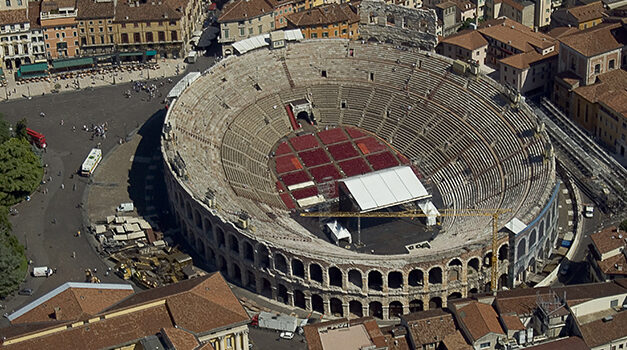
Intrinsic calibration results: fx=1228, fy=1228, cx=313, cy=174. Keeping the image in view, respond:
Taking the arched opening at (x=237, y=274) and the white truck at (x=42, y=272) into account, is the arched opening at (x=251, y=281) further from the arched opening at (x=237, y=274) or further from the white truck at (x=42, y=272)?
the white truck at (x=42, y=272)

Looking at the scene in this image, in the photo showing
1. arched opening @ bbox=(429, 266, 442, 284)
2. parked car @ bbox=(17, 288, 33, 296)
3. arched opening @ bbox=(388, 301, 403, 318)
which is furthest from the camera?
parked car @ bbox=(17, 288, 33, 296)

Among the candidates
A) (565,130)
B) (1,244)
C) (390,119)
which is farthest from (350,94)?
(1,244)

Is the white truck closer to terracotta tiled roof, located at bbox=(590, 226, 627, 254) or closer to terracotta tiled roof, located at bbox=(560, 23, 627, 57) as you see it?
terracotta tiled roof, located at bbox=(590, 226, 627, 254)

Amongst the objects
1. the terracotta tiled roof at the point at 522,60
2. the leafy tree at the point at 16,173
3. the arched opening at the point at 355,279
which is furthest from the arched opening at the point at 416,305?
the leafy tree at the point at 16,173

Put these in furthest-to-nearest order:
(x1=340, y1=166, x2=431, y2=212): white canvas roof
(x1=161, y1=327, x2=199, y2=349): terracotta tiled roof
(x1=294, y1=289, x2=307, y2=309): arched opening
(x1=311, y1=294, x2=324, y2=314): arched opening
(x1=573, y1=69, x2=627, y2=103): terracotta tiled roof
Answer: (x1=573, y1=69, x2=627, y2=103): terracotta tiled roof < (x1=340, y1=166, x2=431, y2=212): white canvas roof < (x1=294, y1=289, x2=307, y2=309): arched opening < (x1=311, y1=294, x2=324, y2=314): arched opening < (x1=161, y1=327, x2=199, y2=349): terracotta tiled roof

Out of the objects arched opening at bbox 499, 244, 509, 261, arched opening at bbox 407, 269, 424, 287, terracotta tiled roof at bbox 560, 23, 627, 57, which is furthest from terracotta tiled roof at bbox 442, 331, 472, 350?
terracotta tiled roof at bbox 560, 23, 627, 57

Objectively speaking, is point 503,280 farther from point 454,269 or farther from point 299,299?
point 299,299

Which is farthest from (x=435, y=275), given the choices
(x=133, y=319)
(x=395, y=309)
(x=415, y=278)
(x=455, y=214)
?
(x=133, y=319)
